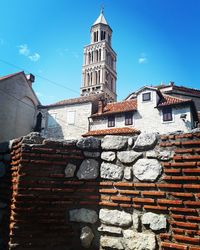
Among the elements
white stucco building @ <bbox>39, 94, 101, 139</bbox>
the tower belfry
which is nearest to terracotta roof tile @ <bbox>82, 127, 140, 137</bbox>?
white stucco building @ <bbox>39, 94, 101, 139</bbox>

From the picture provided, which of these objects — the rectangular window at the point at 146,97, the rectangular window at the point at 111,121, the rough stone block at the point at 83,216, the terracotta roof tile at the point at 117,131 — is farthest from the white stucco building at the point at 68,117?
the rough stone block at the point at 83,216

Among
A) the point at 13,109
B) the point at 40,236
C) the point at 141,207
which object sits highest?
the point at 13,109

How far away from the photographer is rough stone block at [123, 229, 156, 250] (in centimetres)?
276

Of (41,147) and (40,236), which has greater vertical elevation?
(41,147)

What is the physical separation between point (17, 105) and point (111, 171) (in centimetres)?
2315

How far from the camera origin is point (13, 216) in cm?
292

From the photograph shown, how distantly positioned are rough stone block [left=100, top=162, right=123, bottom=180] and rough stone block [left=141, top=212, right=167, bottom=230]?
597mm

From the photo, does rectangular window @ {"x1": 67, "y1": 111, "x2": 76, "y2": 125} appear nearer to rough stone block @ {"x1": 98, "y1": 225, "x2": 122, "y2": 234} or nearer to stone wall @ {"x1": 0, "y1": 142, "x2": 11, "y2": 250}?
stone wall @ {"x1": 0, "y1": 142, "x2": 11, "y2": 250}

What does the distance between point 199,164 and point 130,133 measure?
666 inches

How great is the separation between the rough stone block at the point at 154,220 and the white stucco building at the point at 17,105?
2146 cm

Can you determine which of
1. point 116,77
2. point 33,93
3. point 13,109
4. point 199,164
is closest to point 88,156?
point 199,164

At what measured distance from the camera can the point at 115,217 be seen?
10.0ft

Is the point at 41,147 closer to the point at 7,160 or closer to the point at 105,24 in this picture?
the point at 7,160

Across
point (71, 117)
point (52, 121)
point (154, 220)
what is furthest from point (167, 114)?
point (154, 220)
